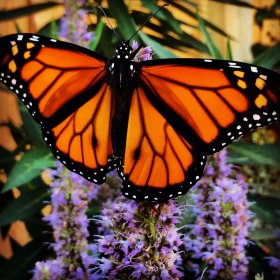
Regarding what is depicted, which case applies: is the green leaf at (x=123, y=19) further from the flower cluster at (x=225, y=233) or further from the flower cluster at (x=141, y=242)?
the flower cluster at (x=141, y=242)

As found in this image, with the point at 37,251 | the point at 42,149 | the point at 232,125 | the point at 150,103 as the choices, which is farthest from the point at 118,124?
the point at 37,251

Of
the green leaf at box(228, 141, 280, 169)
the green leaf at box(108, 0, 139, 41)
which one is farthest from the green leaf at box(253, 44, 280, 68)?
the green leaf at box(108, 0, 139, 41)

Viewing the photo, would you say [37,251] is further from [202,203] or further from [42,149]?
[202,203]

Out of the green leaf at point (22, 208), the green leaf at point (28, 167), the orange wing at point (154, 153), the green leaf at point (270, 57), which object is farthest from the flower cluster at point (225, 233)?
the green leaf at point (270, 57)

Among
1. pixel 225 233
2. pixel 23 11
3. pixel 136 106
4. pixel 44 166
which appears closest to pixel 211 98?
pixel 136 106

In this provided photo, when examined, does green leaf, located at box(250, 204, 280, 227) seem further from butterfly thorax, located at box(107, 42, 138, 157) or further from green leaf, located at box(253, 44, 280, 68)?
butterfly thorax, located at box(107, 42, 138, 157)
